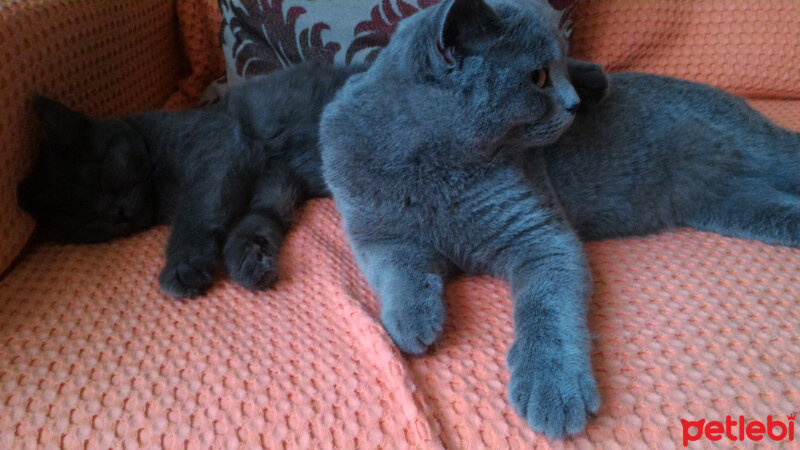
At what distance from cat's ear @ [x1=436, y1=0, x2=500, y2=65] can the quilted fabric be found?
13.9 inches

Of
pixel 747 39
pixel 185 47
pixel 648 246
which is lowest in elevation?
pixel 648 246

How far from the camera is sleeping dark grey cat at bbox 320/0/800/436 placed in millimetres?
621

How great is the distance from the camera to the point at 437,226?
0.74 metres

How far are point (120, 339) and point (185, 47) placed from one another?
0.92 meters

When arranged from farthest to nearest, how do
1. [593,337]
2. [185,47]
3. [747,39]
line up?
[185,47] < [747,39] < [593,337]

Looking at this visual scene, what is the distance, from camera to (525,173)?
77 centimetres

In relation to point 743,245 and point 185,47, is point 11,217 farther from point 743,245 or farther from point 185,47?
point 743,245

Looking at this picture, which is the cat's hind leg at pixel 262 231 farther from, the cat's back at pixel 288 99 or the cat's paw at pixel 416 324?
the cat's paw at pixel 416 324

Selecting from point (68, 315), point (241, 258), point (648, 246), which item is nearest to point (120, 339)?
point (68, 315)

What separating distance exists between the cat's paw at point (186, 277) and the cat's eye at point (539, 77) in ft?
1.90

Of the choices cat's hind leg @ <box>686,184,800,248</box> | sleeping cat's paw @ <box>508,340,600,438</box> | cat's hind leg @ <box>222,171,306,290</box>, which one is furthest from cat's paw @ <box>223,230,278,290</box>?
cat's hind leg @ <box>686,184,800,248</box>

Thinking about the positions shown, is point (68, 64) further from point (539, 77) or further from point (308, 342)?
point (539, 77)

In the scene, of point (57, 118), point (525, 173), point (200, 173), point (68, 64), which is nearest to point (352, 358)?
point (525, 173)

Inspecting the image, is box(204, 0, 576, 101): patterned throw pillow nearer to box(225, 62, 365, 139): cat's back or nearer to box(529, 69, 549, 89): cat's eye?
box(225, 62, 365, 139): cat's back
